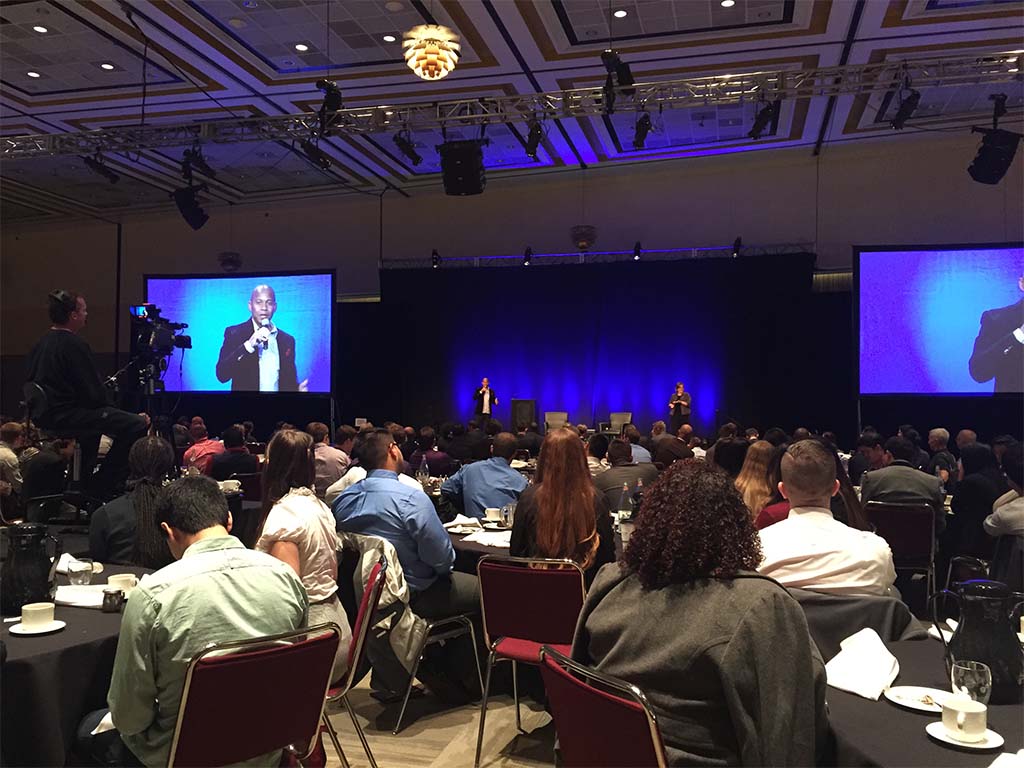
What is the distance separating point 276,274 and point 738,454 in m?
9.88

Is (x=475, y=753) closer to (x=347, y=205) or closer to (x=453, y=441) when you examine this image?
(x=453, y=441)

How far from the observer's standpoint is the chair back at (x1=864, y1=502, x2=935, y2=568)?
497 cm

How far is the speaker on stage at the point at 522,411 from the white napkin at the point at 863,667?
1188cm

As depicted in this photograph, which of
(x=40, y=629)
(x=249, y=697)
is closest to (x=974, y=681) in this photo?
(x=249, y=697)

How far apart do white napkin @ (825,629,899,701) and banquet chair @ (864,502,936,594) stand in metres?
3.23

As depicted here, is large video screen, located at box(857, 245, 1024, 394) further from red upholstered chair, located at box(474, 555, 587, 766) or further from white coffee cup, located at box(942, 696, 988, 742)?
white coffee cup, located at box(942, 696, 988, 742)

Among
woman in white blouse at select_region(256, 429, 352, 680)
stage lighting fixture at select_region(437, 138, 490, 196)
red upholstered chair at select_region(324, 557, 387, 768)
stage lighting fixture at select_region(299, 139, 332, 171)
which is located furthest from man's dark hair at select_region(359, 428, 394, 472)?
stage lighting fixture at select_region(299, 139, 332, 171)

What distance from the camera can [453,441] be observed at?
27.0 feet

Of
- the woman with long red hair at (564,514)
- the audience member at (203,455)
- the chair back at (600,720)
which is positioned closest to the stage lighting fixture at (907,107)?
the woman with long red hair at (564,514)

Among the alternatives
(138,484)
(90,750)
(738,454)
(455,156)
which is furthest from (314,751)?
(455,156)

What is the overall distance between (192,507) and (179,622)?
36cm

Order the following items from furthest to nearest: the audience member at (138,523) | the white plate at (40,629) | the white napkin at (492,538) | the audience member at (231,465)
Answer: the audience member at (231,465) < the white napkin at (492,538) < the audience member at (138,523) < the white plate at (40,629)

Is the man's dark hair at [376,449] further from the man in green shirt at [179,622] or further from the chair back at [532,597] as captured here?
the man in green shirt at [179,622]

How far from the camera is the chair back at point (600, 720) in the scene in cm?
158
